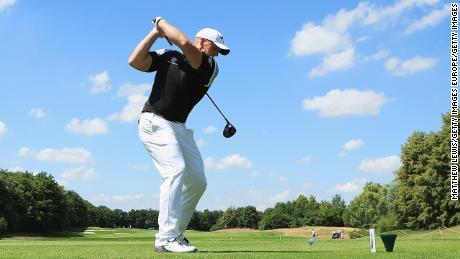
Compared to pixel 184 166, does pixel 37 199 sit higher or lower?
higher

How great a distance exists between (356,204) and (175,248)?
120513mm

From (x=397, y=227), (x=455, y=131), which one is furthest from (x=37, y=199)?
(x=455, y=131)

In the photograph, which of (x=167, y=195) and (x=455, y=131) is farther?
(x=455, y=131)

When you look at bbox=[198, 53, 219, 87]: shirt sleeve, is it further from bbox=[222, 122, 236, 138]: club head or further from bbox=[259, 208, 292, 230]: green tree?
bbox=[259, 208, 292, 230]: green tree

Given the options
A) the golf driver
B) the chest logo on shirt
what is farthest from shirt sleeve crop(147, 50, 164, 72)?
the golf driver

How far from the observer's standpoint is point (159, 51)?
7684 mm

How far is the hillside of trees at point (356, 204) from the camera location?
63109mm

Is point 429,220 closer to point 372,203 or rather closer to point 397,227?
point 397,227

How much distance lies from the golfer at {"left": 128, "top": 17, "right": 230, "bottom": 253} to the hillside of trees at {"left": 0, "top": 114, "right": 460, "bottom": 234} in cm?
5917

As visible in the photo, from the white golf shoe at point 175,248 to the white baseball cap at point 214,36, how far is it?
107 inches

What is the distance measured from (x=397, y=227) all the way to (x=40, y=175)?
234 feet

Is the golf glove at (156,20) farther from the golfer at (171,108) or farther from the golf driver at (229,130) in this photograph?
the golf driver at (229,130)

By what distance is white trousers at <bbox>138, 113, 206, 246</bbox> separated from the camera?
24.7 feet

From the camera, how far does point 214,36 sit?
7.65 metres
